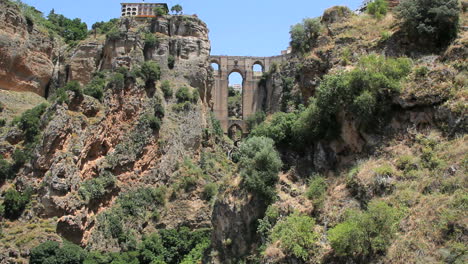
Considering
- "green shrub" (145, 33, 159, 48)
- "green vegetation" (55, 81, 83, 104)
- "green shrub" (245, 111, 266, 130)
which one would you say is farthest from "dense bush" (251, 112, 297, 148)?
"green shrub" (145, 33, 159, 48)

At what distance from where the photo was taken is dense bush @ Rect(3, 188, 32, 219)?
38.7 metres

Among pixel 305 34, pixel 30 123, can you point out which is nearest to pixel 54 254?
pixel 30 123

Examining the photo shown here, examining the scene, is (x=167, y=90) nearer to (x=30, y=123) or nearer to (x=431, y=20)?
(x=30, y=123)

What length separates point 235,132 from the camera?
59906 millimetres

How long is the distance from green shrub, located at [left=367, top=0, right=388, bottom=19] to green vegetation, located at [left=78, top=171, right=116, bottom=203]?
22.7 metres

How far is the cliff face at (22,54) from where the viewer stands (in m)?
49.3

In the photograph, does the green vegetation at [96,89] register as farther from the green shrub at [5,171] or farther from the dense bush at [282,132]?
the dense bush at [282,132]

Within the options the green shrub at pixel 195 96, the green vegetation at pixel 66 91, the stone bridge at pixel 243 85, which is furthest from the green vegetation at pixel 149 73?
the stone bridge at pixel 243 85

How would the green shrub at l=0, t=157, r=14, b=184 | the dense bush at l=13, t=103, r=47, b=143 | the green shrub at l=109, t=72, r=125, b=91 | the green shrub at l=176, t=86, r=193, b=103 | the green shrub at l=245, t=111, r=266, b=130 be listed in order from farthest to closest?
the green shrub at l=245, t=111, r=266, b=130 → the green shrub at l=176, t=86, r=193, b=103 → the green shrub at l=109, t=72, r=125, b=91 → the dense bush at l=13, t=103, r=47, b=143 → the green shrub at l=0, t=157, r=14, b=184

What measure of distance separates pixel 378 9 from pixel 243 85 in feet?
96.1

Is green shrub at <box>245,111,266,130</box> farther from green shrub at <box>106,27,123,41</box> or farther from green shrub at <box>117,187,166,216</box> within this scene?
green shrub at <box>106,27,123,41</box>

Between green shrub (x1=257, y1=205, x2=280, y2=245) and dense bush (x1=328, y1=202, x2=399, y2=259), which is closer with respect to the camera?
dense bush (x1=328, y1=202, x2=399, y2=259)

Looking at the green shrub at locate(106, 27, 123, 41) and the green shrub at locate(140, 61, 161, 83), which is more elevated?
the green shrub at locate(106, 27, 123, 41)

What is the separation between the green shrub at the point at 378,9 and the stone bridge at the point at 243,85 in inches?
982
